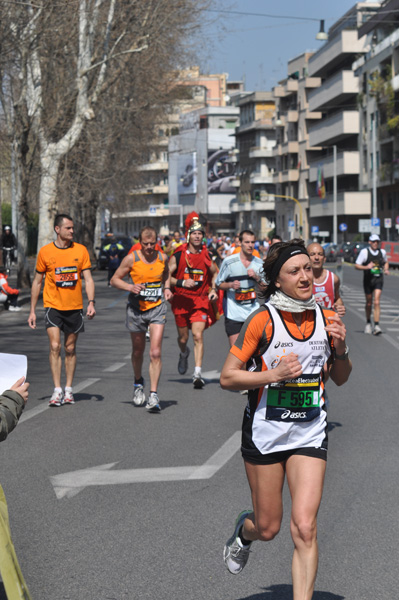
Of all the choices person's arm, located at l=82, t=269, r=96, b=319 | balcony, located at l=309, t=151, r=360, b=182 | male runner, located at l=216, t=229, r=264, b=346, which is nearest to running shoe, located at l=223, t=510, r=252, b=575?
person's arm, located at l=82, t=269, r=96, b=319

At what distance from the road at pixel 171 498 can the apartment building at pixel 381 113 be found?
57460 millimetres

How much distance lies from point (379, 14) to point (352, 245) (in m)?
19.0

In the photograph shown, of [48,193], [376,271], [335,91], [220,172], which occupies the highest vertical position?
[335,91]

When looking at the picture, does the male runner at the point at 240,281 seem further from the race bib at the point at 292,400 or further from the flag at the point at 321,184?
the flag at the point at 321,184

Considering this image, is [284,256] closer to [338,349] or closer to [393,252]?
[338,349]

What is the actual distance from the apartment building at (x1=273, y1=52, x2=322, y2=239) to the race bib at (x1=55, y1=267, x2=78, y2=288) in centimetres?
9194

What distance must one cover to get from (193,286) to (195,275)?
171 millimetres

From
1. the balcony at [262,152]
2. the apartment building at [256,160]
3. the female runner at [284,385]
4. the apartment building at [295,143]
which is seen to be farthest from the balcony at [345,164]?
the female runner at [284,385]

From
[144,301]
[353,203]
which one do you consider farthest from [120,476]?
[353,203]

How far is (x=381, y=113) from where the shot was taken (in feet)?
251

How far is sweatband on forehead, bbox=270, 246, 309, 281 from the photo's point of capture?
476 cm

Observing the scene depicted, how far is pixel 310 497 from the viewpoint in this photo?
452cm

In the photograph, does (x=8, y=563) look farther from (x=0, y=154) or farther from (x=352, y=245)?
(x=352, y=245)

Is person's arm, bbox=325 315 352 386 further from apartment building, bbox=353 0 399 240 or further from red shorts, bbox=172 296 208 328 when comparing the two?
apartment building, bbox=353 0 399 240
